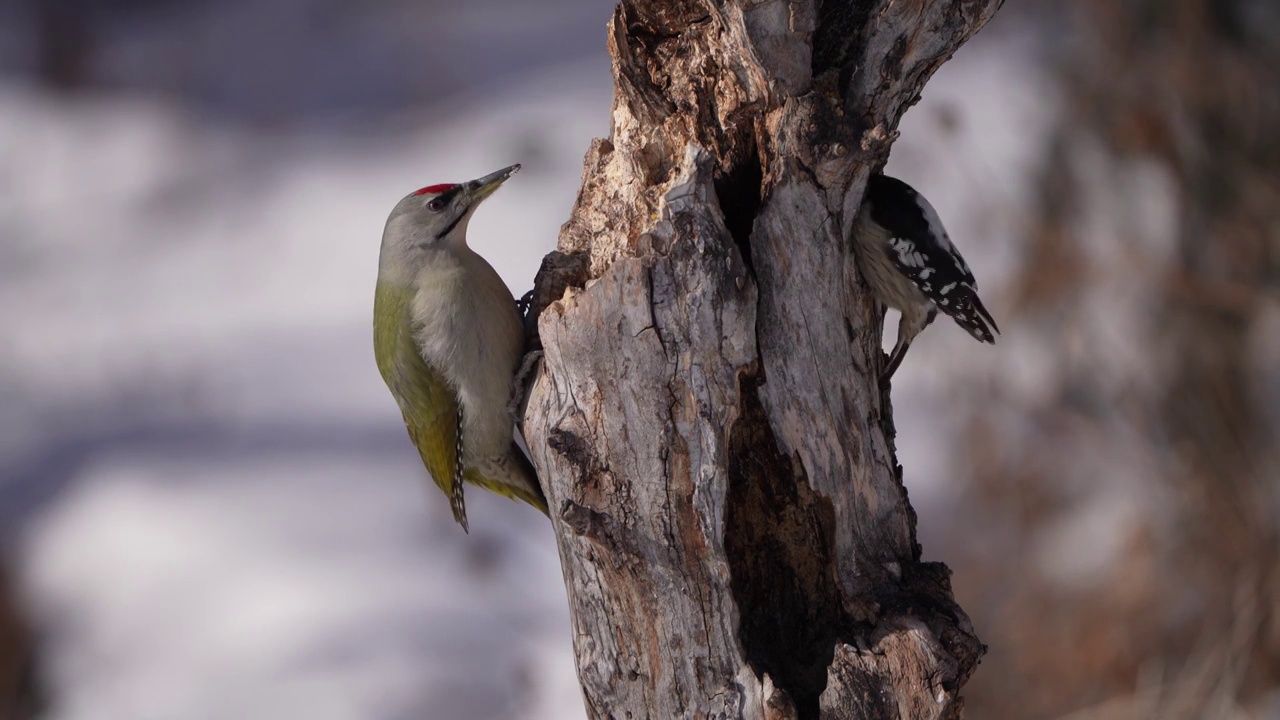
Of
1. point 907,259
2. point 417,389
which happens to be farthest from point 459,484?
point 907,259

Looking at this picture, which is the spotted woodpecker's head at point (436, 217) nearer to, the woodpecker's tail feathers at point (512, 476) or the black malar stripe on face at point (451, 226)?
the black malar stripe on face at point (451, 226)

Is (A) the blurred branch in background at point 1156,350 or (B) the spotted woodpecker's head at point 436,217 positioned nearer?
(B) the spotted woodpecker's head at point 436,217

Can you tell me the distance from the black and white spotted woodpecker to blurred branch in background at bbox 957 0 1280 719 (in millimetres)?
3006

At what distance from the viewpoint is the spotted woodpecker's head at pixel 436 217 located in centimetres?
371

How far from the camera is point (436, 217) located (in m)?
3.72

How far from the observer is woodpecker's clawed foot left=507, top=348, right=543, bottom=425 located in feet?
11.2

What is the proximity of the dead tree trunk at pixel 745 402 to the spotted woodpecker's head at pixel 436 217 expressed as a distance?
87cm

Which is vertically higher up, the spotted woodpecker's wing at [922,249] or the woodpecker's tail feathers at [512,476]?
the spotted woodpecker's wing at [922,249]

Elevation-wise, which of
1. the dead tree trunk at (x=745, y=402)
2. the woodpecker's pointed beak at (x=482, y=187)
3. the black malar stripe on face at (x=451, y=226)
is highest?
the woodpecker's pointed beak at (x=482, y=187)

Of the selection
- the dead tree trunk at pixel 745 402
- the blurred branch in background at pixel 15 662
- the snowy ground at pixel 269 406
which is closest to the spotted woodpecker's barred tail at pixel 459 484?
the dead tree trunk at pixel 745 402

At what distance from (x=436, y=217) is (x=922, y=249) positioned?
154cm

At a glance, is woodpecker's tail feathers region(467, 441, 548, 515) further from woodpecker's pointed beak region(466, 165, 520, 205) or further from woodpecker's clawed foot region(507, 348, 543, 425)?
woodpecker's pointed beak region(466, 165, 520, 205)

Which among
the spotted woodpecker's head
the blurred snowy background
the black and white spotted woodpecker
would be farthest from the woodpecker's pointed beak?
the blurred snowy background

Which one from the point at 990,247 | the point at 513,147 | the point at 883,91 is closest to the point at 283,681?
the point at 513,147
